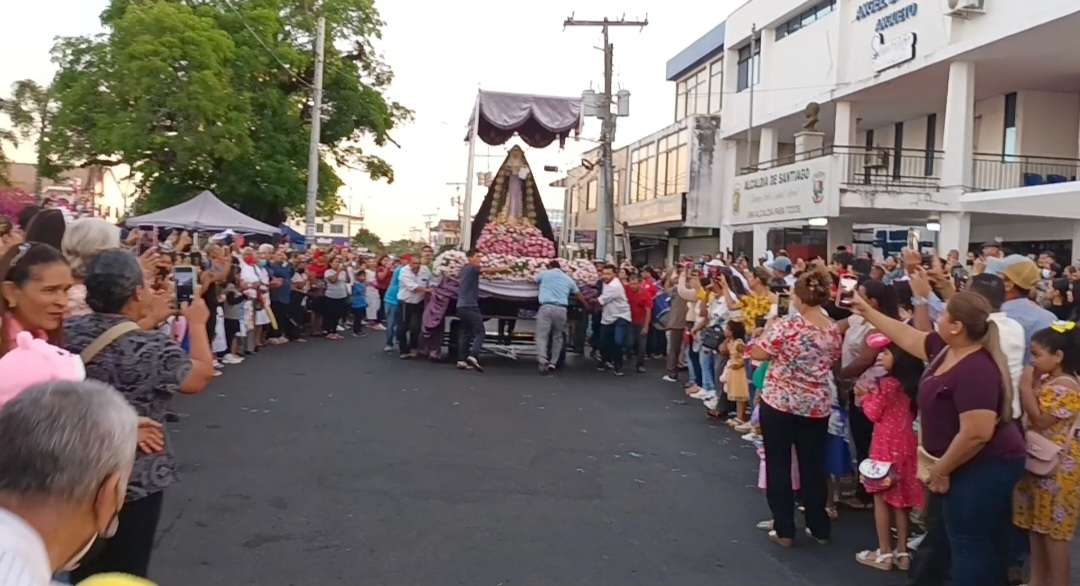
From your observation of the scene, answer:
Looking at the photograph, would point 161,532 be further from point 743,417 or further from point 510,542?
point 743,417

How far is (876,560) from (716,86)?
30.7 metres

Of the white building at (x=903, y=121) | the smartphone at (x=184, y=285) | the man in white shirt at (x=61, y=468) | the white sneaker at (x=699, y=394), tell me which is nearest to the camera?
the man in white shirt at (x=61, y=468)

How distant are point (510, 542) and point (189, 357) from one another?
272 cm

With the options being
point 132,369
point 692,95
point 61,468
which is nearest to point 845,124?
point 692,95

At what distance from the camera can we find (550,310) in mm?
14539

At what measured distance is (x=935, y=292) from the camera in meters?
7.43

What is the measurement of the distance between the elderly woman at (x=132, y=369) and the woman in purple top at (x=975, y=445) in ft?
11.0

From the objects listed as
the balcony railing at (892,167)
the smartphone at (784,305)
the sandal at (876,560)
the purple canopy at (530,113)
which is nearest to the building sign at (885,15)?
the balcony railing at (892,167)

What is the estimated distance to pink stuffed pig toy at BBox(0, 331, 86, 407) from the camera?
293 cm

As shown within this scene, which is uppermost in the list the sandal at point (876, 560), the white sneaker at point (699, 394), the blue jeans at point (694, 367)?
the blue jeans at point (694, 367)

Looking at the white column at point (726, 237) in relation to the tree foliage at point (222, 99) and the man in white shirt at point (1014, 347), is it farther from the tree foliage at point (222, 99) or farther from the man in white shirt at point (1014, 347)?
the man in white shirt at point (1014, 347)

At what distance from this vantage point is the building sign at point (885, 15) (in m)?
21.8

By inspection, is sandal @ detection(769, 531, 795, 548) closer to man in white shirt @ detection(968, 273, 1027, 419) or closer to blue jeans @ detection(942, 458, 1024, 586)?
blue jeans @ detection(942, 458, 1024, 586)

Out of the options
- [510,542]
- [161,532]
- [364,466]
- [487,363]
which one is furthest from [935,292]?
[487,363]
